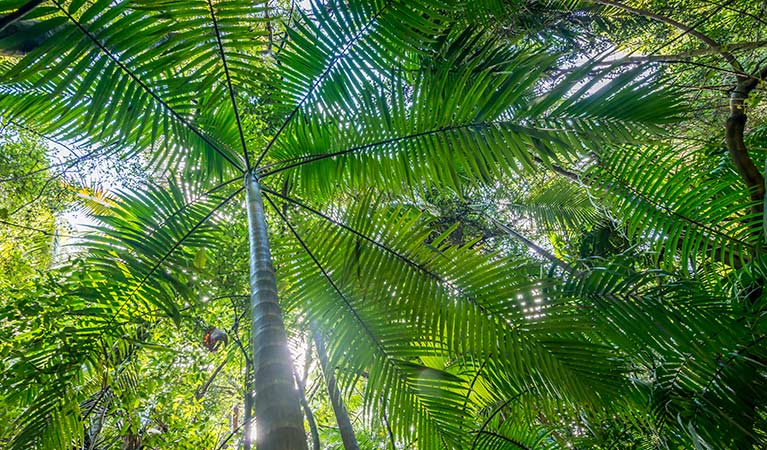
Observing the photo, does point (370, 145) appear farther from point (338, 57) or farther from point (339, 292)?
point (339, 292)

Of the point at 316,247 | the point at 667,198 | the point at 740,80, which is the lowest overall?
the point at 667,198

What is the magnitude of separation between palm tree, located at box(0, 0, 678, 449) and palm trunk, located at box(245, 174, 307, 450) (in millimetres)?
25

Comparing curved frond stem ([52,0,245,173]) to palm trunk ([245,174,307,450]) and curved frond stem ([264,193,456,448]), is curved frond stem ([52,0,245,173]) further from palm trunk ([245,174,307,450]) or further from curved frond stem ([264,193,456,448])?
palm trunk ([245,174,307,450])

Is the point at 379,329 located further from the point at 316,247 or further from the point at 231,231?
the point at 231,231

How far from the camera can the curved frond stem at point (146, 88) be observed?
1337mm

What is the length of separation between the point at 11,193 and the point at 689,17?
678 centimetres

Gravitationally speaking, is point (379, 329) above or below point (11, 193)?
below

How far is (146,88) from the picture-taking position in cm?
171

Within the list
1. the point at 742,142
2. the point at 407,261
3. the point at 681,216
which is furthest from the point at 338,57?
the point at 742,142

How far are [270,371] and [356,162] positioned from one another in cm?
140

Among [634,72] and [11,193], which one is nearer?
[634,72]

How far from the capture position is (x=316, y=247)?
6.83 feet

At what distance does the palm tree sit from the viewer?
1.51 m

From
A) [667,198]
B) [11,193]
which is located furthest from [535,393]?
[11,193]
